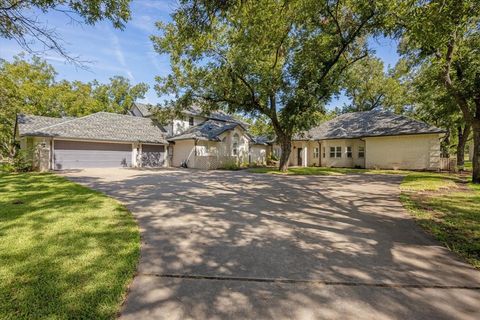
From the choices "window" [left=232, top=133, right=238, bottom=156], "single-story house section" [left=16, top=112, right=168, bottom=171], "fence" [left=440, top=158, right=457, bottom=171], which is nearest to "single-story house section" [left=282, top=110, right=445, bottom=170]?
"fence" [left=440, top=158, right=457, bottom=171]

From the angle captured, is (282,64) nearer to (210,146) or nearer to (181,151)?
(210,146)

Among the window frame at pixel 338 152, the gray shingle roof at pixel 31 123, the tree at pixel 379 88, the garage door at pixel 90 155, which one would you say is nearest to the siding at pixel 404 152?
the window frame at pixel 338 152

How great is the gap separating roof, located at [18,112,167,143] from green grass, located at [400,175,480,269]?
2299 centimetres

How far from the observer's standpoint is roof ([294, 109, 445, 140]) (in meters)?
21.5

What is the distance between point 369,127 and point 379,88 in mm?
13630

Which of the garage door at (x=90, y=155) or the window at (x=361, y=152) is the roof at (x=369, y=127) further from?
the garage door at (x=90, y=155)

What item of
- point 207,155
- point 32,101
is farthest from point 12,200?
point 32,101

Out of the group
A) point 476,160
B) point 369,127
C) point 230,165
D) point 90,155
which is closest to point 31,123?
point 90,155

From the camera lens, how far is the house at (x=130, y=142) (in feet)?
65.8

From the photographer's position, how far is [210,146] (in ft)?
81.5

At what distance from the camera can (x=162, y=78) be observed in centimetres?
2058

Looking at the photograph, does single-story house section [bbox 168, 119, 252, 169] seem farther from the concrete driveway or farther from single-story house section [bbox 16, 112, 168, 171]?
the concrete driveway

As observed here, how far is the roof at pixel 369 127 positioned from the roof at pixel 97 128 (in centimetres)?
1616

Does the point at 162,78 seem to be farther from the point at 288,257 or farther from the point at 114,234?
the point at 288,257
